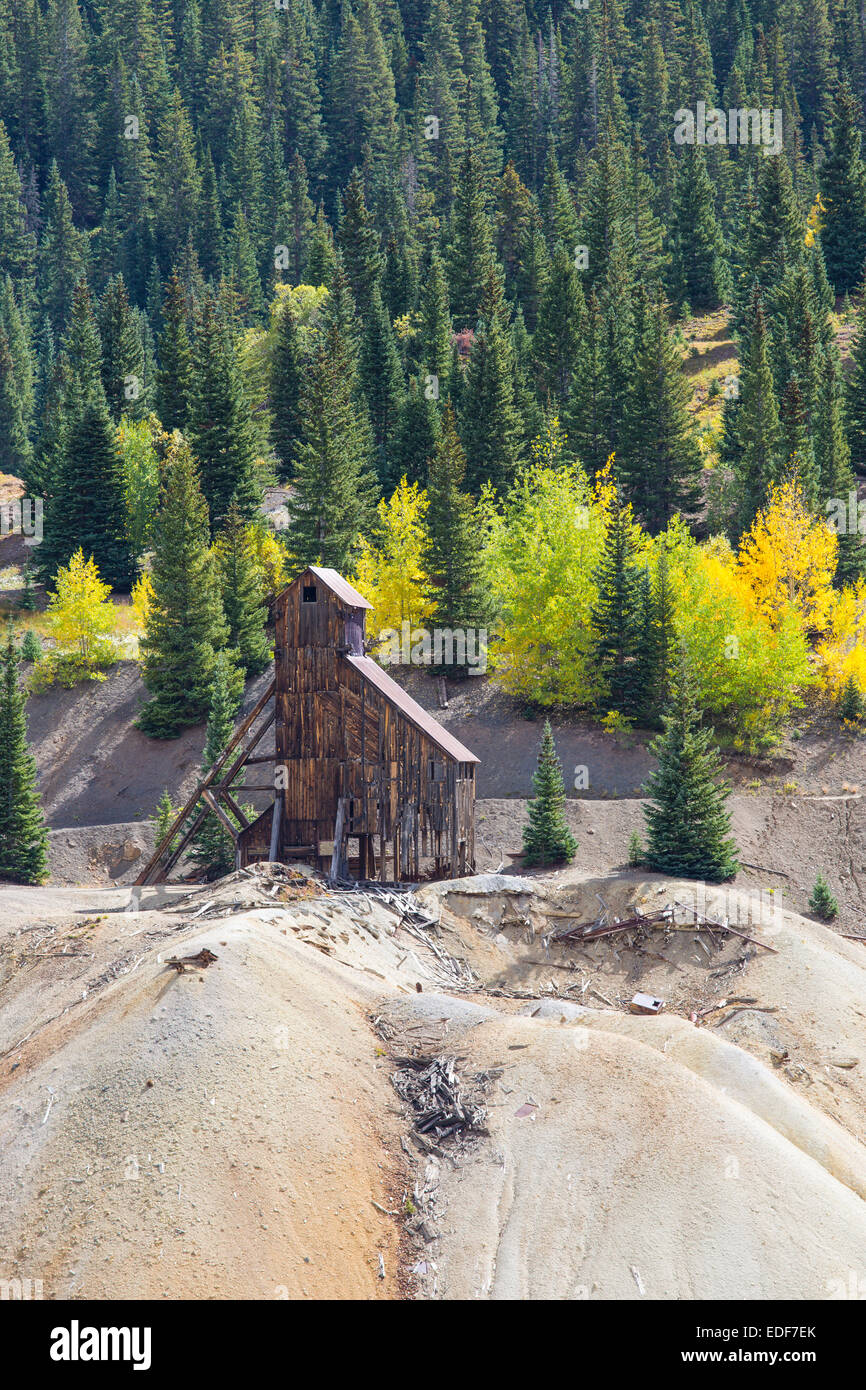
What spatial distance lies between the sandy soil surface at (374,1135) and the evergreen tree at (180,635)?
28231 mm

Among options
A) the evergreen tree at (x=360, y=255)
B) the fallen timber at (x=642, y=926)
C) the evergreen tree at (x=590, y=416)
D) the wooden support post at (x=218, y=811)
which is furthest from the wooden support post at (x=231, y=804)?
the evergreen tree at (x=360, y=255)

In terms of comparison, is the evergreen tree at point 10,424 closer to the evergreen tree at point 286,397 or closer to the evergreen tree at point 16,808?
the evergreen tree at point 286,397

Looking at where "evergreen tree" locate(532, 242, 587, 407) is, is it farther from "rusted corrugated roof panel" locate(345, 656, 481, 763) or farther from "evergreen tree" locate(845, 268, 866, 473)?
"rusted corrugated roof panel" locate(345, 656, 481, 763)

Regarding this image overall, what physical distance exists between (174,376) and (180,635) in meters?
26.7

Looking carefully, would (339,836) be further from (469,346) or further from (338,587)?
(469,346)

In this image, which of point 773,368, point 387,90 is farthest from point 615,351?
point 387,90

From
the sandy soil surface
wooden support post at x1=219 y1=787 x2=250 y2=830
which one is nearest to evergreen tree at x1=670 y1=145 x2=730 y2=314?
wooden support post at x1=219 y1=787 x2=250 y2=830

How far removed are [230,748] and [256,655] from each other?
22.3 m

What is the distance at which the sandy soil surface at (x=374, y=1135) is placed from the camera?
20.3 meters

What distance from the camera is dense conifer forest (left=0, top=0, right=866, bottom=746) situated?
57.4 m

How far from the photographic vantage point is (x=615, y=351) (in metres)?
74.0

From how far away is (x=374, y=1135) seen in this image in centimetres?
2308

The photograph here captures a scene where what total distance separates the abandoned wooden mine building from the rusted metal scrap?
11.4 m

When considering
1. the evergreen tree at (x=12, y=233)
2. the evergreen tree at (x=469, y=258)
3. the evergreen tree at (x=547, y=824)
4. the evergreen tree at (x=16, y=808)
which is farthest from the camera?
the evergreen tree at (x=12, y=233)
